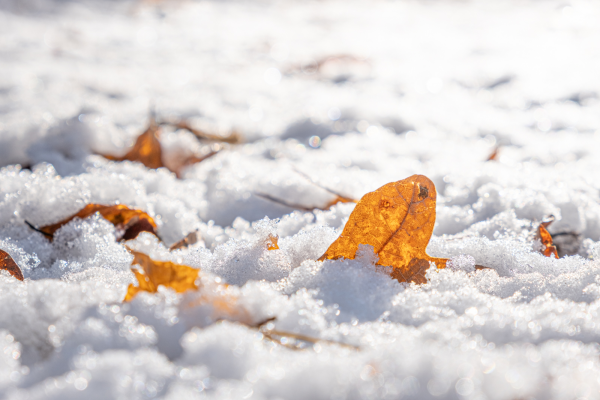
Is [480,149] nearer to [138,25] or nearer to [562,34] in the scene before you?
[562,34]

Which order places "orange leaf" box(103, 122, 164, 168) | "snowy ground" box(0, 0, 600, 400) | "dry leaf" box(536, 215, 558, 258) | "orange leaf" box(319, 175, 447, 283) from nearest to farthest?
"snowy ground" box(0, 0, 600, 400) < "orange leaf" box(319, 175, 447, 283) < "dry leaf" box(536, 215, 558, 258) < "orange leaf" box(103, 122, 164, 168)

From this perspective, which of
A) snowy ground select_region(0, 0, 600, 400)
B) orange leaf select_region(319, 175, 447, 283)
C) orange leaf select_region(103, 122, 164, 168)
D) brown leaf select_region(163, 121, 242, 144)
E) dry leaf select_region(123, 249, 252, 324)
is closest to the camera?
snowy ground select_region(0, 0, 600, 400)

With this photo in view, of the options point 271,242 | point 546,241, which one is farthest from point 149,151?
point 546,241

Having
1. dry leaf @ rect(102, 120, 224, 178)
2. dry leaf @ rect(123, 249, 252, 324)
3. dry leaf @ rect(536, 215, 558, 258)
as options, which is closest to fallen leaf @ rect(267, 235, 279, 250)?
dry leaf @ rect(123, 249, 252, 324)

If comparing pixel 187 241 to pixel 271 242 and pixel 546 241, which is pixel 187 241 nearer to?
pixel 271 242

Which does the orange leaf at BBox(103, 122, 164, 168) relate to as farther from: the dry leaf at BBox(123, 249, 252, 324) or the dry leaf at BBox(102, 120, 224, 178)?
the dry leaf at BBox(123, 249, 252, 324)

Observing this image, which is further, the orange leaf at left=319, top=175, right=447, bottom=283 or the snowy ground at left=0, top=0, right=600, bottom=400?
the orange leaf at left=319, top=175, right=447, bottom=283

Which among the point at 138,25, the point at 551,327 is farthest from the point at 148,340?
the point at 138,25
